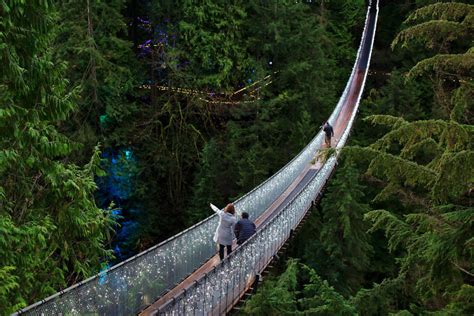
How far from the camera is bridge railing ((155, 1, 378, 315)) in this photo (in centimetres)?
547

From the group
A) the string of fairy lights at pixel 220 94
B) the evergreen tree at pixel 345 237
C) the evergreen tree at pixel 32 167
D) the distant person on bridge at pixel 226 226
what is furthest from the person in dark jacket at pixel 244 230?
the string of fairy lights at pixel 220 94

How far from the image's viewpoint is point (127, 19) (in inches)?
717

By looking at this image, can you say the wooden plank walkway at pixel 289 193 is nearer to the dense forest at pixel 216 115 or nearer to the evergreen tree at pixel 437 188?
the dense forest at pixel 216 115

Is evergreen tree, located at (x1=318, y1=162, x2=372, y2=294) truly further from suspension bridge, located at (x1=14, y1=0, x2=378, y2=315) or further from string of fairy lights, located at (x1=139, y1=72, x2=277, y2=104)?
string of fairy lights, located at (x1=139, y1=72, x2=277, y2=104)

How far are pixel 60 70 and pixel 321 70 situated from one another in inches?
555

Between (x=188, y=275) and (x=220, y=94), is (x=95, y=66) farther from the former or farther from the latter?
(x=188, y=275)

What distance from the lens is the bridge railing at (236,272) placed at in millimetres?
5469

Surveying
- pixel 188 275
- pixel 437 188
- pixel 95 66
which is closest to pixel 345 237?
pixel 188 275

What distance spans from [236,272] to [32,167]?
8.54ft

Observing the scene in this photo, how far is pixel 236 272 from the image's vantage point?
673 centimetres

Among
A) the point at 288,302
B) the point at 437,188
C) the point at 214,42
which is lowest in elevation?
the point at 288,302

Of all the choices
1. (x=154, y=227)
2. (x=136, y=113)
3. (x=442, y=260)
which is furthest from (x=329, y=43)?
(x=442, y=260)

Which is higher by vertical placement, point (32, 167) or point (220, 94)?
point (220, 94)

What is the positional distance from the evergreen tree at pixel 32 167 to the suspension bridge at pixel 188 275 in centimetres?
69
